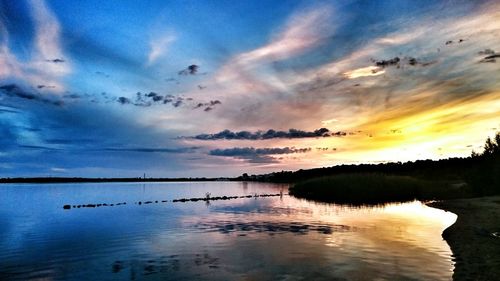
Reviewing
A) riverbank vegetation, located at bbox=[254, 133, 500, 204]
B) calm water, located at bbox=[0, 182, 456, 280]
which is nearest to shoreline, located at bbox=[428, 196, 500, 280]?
calm water, located at bbox=[0, 182, 456, 280]

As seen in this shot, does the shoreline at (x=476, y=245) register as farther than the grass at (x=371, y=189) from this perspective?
No

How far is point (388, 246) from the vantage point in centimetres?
2608

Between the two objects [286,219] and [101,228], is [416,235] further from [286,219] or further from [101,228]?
[101,228]

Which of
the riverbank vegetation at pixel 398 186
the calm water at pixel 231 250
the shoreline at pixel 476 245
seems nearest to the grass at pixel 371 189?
the riverbank vegetation at pixel 398 186

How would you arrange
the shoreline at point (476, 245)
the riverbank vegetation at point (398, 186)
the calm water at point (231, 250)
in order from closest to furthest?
the shoreline at point (476, 245)
the calm water at point (231, 250)
the riverbank vegetation at point (398, 186)

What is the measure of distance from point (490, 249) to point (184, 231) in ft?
78.3

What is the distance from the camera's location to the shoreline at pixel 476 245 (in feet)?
58.6

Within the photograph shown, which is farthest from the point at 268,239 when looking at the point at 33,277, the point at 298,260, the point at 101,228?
the point at 101,228

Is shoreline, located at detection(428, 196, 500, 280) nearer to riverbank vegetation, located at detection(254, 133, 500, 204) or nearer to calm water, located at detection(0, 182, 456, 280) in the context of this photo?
calm water, located at detection(0, 182, 456, 280)

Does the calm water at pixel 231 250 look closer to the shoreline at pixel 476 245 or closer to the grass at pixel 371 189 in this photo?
the shoreline at pixel 476 245

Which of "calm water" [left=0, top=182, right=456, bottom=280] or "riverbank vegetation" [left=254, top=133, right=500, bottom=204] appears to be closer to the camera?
"calm water" [left=0, top=182, right=456, bottom=280]

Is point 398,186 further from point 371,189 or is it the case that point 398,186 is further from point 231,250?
point 231,250

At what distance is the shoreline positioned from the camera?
58.6 ft

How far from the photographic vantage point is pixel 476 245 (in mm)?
24031
